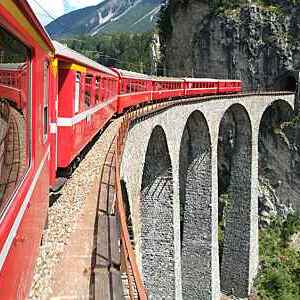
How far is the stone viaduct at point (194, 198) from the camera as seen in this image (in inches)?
734

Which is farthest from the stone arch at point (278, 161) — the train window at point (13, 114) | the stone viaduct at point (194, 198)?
the train window at point (13, 114)

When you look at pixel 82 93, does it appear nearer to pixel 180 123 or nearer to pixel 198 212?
pixel 180 123

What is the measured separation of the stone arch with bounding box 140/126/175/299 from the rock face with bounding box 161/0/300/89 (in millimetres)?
18595

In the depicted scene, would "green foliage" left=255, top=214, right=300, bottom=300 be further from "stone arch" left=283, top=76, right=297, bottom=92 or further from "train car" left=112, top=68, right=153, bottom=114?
"train car" left=112, top=68, right=153, bottom=114

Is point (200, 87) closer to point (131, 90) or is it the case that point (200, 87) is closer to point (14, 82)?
point (131, 90)

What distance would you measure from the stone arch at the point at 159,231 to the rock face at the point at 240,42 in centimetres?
1859

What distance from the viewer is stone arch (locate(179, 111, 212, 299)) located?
78.8 ft

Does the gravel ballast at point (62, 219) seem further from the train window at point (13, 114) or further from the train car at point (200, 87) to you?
the train car at point (200, 87)

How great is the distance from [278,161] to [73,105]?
2773 centimetres

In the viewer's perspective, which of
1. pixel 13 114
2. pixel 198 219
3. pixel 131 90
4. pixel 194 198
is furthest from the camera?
pixel 194 198

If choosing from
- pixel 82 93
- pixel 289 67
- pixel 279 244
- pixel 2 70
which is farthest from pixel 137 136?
pixel 289 67

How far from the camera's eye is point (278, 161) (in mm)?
34969

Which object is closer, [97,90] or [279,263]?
[97,90]

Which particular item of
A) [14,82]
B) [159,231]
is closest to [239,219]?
[159,231]
